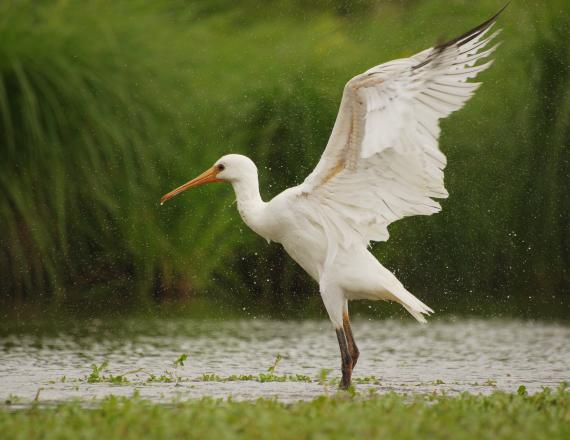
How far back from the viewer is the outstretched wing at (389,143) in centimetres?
747

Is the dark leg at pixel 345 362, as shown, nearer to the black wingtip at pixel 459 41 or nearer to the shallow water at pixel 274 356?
the shallow water at pixel 274 356

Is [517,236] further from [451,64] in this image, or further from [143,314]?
[451,64]

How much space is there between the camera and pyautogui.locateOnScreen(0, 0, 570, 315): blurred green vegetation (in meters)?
12.3

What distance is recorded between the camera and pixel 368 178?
316 inches

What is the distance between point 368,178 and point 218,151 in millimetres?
5466

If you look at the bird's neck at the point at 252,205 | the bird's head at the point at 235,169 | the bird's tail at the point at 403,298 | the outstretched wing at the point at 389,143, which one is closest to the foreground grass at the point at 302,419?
the bird's tail at the point at 403,298

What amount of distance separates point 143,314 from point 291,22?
521cm

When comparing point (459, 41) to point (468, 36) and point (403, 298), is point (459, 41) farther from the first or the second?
point (403, 298)

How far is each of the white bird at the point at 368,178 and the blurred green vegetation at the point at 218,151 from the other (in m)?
3.86

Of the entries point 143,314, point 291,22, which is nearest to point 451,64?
point 143,314

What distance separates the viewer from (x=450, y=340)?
35.9ft

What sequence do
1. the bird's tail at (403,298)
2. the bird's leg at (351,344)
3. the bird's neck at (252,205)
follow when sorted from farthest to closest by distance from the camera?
1. the bird's neck at (252,205)
2. the bird's leg at (351,344)
3. the bird's tail at (403,298)

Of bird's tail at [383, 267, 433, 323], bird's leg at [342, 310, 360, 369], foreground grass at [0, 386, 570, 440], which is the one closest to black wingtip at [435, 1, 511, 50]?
bird's tail at [383, 267, 433, 323]

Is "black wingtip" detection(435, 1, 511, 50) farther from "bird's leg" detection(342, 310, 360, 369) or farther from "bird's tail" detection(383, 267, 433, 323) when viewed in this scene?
"bird's leg" detection(342, 310, 360, 369)
